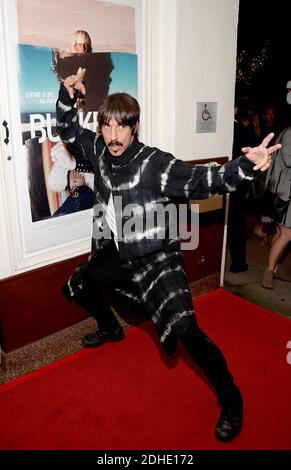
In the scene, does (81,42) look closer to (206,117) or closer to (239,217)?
(206,117)

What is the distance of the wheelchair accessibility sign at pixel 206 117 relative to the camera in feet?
10.6

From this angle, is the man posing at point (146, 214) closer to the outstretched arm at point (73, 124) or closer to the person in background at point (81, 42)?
the outstretched arm at point (73, 124)

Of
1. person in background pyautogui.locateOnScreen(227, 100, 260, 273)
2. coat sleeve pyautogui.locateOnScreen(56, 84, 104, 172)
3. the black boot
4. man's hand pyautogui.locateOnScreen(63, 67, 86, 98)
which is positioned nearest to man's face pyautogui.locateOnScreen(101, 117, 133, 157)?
coat sleeve pyautogui.locateOnScreen(56, 84, 104, 172)

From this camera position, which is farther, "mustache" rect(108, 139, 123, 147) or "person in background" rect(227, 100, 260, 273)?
"person in background" rect(227, 100, 260, 273)

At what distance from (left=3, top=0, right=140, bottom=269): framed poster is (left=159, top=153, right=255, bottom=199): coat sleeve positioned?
3.00ft

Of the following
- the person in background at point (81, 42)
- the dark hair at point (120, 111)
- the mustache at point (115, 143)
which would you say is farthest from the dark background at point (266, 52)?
the mustache at point (115, 143)

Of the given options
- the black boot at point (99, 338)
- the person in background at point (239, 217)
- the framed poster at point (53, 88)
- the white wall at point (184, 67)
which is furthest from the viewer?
the person in background at point (239, 217)

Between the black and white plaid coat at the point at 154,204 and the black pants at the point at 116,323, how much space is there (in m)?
0.09

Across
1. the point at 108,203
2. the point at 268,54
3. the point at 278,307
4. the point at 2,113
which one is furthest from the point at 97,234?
the point at 268,54

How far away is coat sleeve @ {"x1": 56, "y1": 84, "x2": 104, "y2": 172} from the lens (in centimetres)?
233

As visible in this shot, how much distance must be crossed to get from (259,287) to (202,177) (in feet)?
7.06

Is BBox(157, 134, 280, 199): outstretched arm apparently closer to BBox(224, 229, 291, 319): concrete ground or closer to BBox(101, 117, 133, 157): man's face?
BBox(101, 117, 133, 157): man's face

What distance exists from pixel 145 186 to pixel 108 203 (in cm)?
28

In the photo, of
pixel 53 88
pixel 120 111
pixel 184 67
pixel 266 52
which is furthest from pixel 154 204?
pixel 266 52
